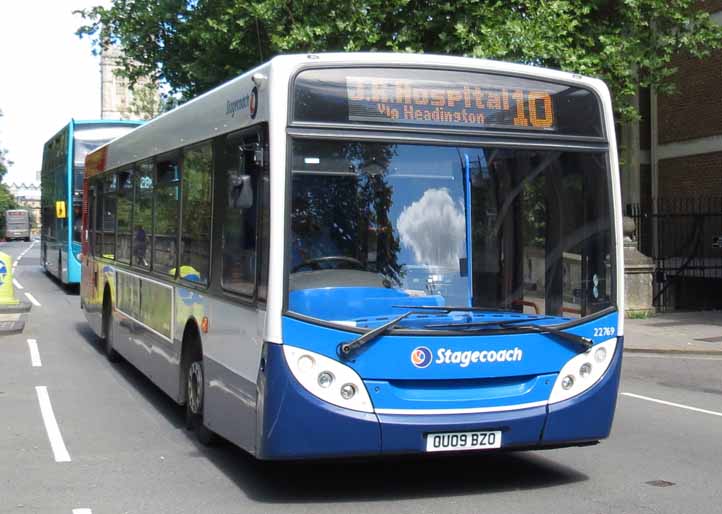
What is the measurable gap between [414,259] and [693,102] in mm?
22810

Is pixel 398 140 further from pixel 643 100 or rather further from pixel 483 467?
pixel 643 100

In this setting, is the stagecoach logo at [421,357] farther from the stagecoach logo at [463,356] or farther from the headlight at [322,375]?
the headlight at [322,375]

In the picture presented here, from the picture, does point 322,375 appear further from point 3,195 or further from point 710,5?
point 3,195

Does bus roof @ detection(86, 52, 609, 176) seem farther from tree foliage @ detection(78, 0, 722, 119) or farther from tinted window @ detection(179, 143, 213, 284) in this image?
tree foliage @ detection(78, 0, 722, 119)

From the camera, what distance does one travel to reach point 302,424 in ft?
20.1

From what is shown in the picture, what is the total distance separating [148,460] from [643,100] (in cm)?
2506

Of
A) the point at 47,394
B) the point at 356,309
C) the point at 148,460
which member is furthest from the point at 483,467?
the point at 47,394

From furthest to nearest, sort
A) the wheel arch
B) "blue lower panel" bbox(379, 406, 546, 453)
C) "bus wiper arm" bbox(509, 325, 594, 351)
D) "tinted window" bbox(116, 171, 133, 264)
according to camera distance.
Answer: "tinted window" bbox(116, 171, 133, 264) → the wheel arch → "bus wiper arm" bbox(509, 325, 594, 351) → "blue lower panel" bbox(379, 406, 546, 453)

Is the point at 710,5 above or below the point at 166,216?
above

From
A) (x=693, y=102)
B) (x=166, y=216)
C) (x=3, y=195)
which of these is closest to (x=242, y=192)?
(x=166, y=216)

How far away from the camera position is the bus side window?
6492 millimetres

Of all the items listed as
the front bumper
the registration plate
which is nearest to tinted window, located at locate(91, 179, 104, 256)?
the front bumper

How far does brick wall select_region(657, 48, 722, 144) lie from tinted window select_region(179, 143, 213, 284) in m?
19.6

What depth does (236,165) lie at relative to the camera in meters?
7.21
